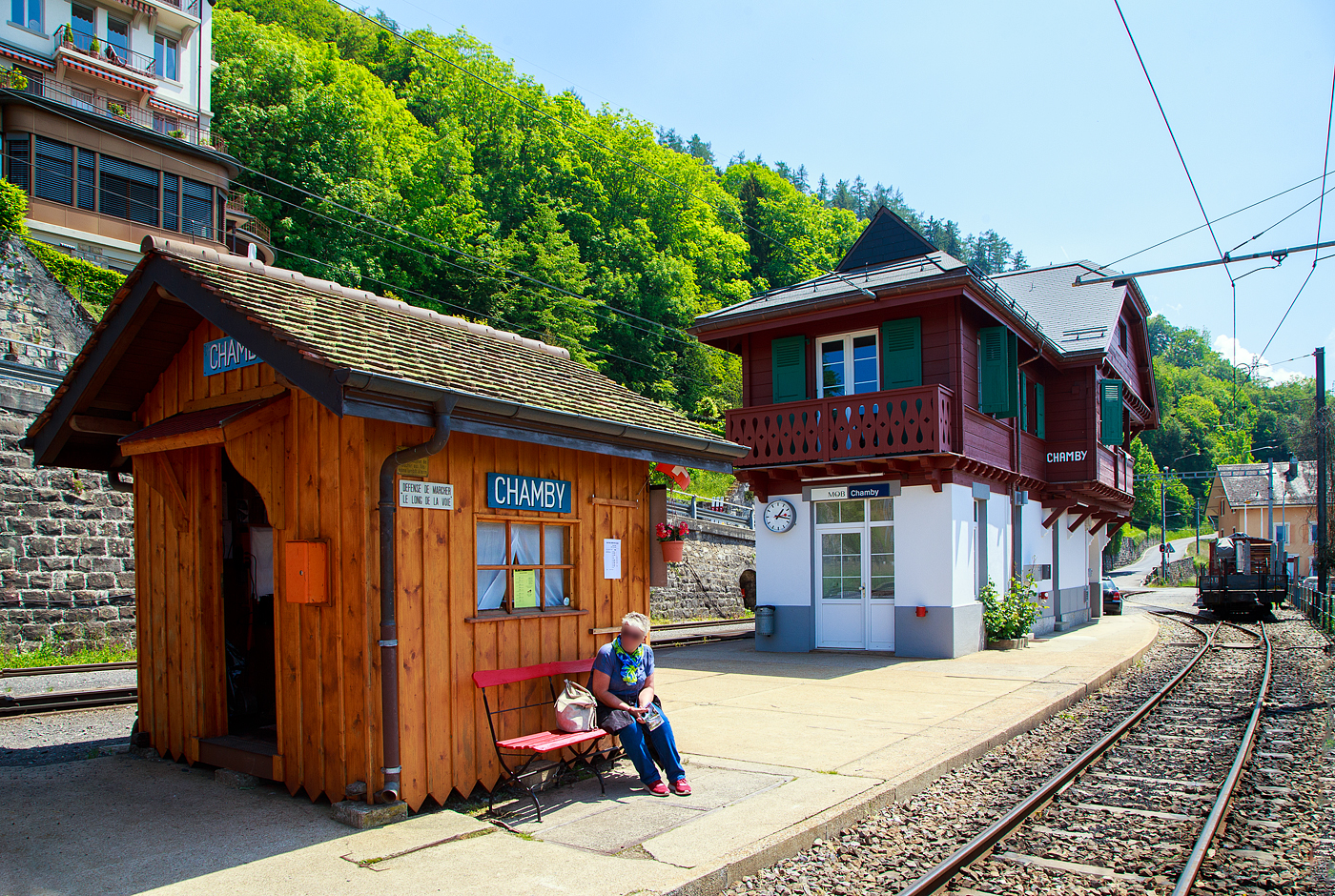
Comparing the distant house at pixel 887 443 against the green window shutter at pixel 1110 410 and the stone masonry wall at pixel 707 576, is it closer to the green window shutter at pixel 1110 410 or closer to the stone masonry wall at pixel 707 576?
the green window shutter at pixel 1110 410

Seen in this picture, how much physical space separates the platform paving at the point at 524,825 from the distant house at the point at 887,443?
6206 mm

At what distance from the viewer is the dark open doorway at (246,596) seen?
8.56 m

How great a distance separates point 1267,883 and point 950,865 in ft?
5.96

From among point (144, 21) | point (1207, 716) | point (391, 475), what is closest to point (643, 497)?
point (391, 475)

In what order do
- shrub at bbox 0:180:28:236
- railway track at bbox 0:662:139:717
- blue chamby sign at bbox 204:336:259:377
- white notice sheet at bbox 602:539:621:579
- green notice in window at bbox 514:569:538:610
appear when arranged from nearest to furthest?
blue chamby sign at bbox 204:336:259:377 → green notice in window at bbox 514:569:538:610 → white notice sheet at bbox 602:539:621:579 → railway track at bbox 0:662:139:717 → shrub at bbox 0:180:28:236

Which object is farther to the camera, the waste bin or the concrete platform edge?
the waste bin

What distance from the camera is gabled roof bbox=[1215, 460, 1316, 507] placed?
62.5 m

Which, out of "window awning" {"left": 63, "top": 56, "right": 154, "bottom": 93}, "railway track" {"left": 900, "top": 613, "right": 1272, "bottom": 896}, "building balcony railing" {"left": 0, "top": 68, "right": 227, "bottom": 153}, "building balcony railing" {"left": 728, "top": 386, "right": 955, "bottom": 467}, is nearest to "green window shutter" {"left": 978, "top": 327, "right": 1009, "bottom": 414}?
"building balcony railing" {"left": 728, "top": 386, "right": 955, "bottom": 467}

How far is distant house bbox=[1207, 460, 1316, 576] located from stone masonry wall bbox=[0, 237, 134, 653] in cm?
6571

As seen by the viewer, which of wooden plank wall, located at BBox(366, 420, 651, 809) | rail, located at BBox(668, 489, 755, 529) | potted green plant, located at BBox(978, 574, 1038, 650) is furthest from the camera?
rail, located at BBox(668, 489, 755, 529)

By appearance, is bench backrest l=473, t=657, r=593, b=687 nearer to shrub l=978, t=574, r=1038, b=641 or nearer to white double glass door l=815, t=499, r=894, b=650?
white double glass door l=815, t=499, r=894, b=650

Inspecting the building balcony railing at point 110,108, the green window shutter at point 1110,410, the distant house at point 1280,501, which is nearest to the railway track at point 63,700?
the green window shutter at point 1110,410

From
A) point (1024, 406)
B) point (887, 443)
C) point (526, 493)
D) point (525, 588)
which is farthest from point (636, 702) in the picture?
point (1024, 406)

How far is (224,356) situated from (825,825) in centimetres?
553
